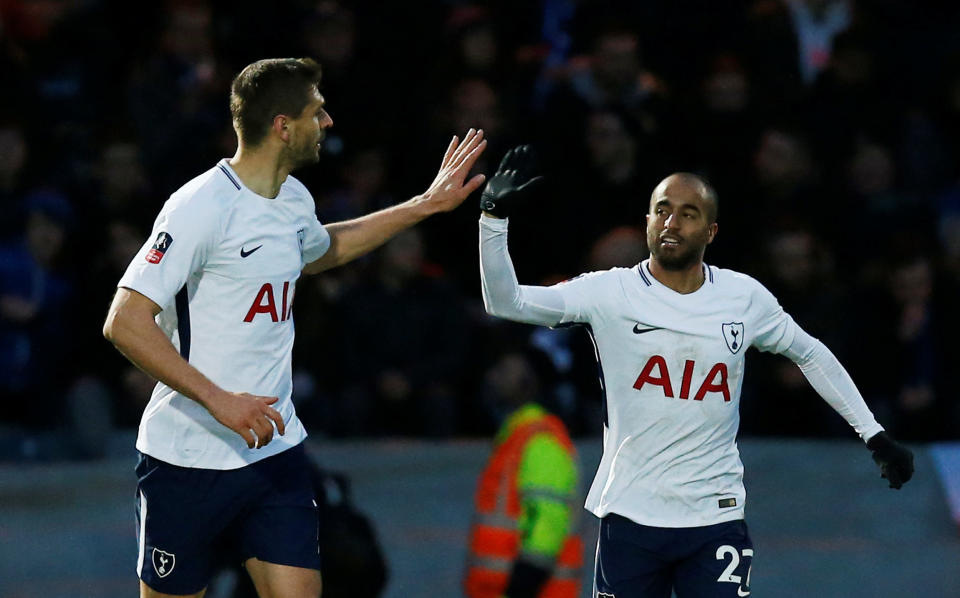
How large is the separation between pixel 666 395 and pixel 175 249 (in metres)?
1.70

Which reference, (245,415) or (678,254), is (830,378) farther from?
(245,415)

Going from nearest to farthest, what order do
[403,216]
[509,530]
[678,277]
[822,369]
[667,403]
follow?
[667,403], [678,277], [822,369], [403,216], [509,530]

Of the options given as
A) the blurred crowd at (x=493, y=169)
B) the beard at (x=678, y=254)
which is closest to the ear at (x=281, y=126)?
the beard at (x=678, y=254)

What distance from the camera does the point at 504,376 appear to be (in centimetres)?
895

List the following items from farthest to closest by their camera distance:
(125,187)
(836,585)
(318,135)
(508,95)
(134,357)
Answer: (508,95) < (125,187) < (836,585) < (318,135) < (134,357)

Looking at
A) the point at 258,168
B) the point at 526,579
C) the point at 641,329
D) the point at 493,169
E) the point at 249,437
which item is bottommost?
the point at 526,579

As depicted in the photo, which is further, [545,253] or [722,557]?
[545,253]

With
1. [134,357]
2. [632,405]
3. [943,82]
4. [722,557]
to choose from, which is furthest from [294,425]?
[943,82]

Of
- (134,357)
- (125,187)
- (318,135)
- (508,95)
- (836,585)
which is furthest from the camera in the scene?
(508,95)

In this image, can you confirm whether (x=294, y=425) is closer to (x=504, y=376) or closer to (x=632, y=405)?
(x=632, y=405)

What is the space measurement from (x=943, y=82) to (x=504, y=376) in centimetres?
399

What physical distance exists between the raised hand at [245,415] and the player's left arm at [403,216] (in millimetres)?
949

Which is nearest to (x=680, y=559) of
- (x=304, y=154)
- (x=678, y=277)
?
(x=678, y=277)

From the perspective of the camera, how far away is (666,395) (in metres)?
5.76
